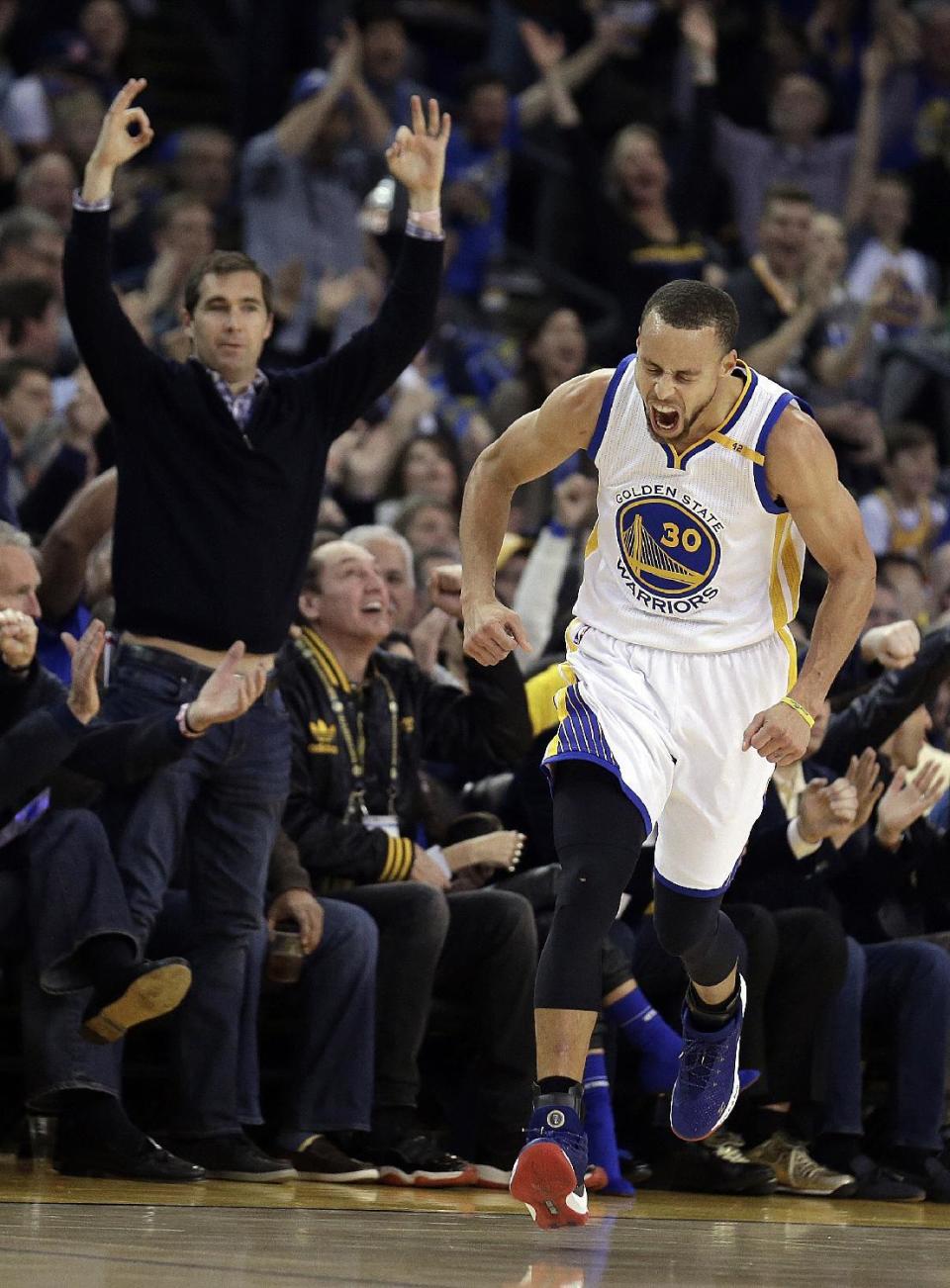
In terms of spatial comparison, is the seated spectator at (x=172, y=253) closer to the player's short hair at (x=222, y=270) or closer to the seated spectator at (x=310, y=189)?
the seated spectator at (x=310, y=189)

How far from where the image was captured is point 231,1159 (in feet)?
20.3

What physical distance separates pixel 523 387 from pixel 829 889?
11.7ft

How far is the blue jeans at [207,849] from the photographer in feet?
20.5

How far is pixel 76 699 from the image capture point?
19.4ft

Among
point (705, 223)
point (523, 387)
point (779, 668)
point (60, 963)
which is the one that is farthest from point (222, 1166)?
point (705, 223)

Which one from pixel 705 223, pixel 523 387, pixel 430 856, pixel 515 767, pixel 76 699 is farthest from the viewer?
pixel 705 223

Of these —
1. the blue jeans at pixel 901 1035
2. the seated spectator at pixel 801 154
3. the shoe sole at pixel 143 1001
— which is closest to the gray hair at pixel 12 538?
the shoe sole at pixel 143 1001

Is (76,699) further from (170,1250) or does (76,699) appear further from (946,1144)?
(946,1144)

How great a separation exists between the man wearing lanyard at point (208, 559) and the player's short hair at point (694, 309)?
1808 millimetres

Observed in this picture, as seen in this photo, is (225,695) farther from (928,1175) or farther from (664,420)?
(928,1175)

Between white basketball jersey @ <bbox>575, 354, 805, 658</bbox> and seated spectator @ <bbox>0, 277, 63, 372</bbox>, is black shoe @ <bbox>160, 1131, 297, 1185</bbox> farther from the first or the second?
seated spectator @ <bbox>0, 277, 63, 372</bbox>

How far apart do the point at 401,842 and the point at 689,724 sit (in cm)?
189

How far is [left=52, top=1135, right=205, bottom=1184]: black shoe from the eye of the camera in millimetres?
5965

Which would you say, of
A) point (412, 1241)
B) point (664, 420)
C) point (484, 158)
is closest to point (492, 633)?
point (664, 420)
